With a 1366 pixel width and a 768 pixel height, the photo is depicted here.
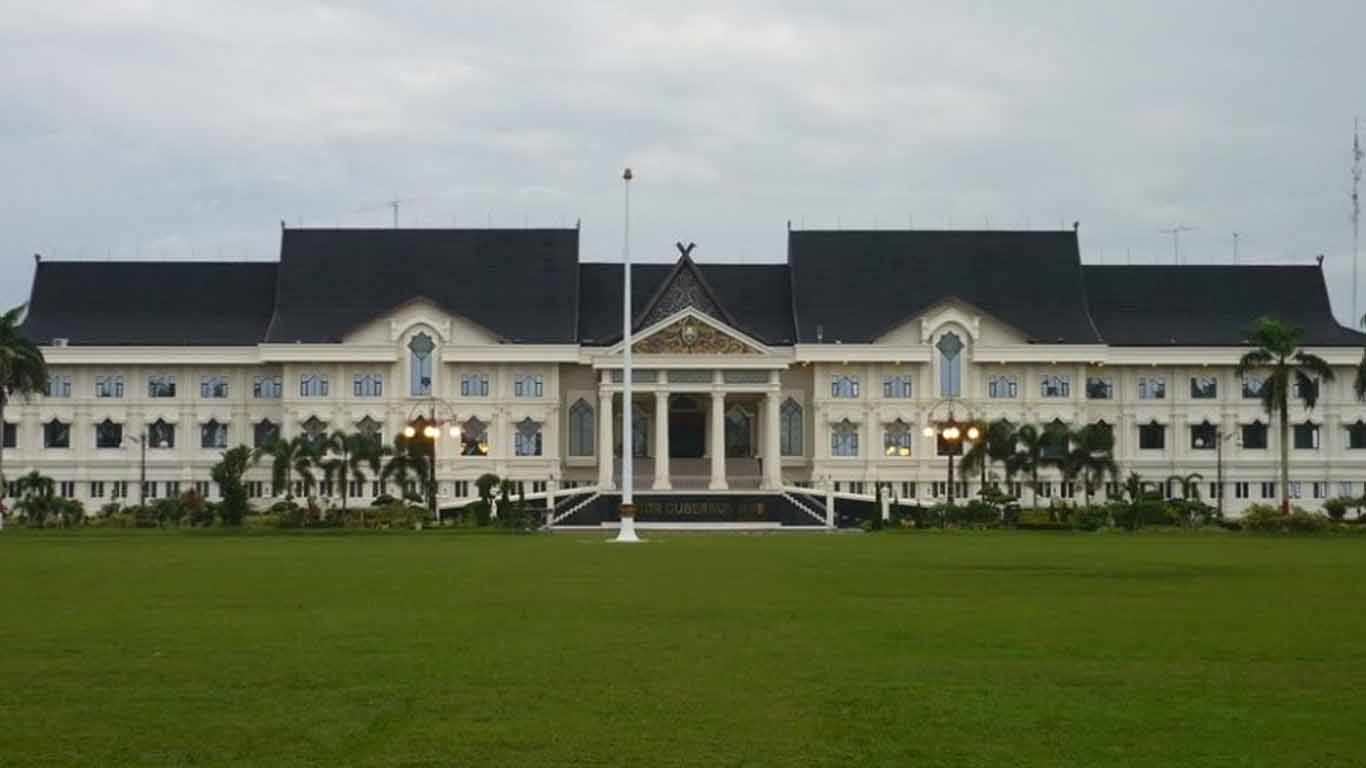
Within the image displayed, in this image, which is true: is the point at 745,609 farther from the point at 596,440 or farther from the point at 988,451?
the point at 596,440

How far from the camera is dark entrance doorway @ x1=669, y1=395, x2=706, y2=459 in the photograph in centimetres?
9519

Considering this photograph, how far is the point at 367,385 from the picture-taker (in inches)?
3600

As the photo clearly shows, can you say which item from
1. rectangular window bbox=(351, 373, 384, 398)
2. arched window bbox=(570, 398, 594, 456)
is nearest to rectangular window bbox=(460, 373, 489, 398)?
rectangular window bbox=(351, 373, 384, 398)

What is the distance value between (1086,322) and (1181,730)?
83330 mm

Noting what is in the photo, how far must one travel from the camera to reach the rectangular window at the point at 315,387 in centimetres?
9138

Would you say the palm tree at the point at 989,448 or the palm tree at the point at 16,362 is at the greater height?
the palm tree at the point at 16,362

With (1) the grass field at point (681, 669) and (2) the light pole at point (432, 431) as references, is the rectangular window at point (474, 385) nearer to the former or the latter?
(2) the light pole at point (432, 431)

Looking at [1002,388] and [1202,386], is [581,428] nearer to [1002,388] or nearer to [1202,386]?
[1002,388]

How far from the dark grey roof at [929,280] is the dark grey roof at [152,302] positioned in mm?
28157

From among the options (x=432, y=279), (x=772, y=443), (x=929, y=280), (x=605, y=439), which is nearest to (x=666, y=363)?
(x=605, y=439)

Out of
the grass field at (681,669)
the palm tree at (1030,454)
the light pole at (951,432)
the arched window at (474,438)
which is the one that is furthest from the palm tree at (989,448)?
the grass field at (681,669)

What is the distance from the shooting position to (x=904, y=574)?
31250mm

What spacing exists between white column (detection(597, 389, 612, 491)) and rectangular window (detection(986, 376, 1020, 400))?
62.6 feet

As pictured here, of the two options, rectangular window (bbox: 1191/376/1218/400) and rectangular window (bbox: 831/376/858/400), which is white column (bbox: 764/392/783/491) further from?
rectangular window (bbox: 1191/376/1218/400)
